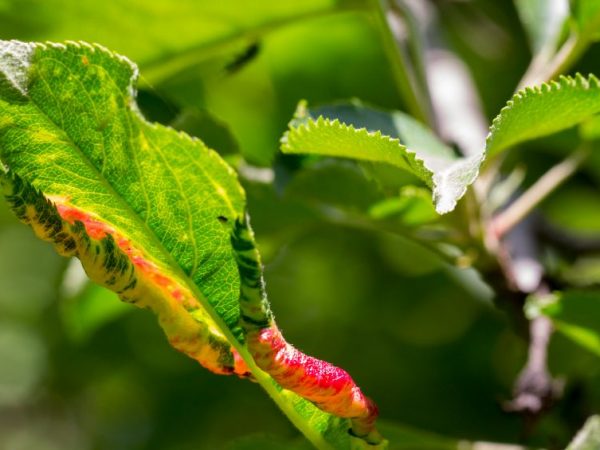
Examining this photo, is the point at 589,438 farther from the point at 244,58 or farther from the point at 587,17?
the point at 244,58

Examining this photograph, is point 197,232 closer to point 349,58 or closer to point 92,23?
point 92,23

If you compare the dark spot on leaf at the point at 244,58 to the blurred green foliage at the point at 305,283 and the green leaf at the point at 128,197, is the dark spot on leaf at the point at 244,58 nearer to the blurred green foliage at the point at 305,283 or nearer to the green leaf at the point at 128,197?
the blurred green foliage at the point at 305,283

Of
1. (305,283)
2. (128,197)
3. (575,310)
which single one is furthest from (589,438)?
(305,283)

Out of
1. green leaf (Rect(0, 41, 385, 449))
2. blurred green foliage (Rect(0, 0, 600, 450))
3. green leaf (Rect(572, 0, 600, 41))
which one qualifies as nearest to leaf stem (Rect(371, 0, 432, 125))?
blurred green foliage (Rect(0, 0, 600, 450))

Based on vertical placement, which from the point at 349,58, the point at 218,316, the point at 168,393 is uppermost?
the point at 218,316

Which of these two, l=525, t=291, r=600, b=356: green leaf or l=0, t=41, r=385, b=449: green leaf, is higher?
l=0, t=41, r=385, b=449: green leaf

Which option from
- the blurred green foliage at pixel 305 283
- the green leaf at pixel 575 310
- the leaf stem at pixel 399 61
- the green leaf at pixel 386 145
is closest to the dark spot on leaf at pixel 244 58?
the blurred green foliage at pixel 305 283

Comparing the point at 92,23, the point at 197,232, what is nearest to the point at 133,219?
the point at 197,232

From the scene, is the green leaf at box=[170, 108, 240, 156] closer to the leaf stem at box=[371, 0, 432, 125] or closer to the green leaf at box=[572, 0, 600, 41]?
the leaf stem at box=[371, 0, 432, 125]
